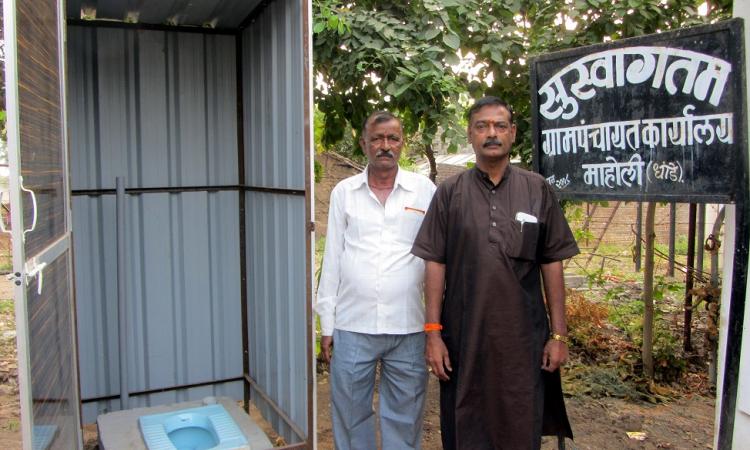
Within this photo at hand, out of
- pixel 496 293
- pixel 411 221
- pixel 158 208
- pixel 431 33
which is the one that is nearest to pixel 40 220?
pixel 411 221

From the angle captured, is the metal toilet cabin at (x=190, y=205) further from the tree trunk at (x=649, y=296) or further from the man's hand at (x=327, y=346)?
the tree trunk at (x=649, y=296)

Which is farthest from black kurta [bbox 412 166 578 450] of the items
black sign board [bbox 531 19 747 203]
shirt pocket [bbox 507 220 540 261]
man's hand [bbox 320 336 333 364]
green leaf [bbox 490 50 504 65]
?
green leaf [bbox 490 50 504 65]

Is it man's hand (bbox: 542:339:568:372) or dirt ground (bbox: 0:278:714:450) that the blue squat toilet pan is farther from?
man's hand (bbox: 542:339:568:372)

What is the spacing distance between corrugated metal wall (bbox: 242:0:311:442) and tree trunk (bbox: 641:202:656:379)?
97.5 inches

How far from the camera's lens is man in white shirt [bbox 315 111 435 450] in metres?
2.98

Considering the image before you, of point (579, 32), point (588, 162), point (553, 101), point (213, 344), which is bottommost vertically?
point (213, 344)

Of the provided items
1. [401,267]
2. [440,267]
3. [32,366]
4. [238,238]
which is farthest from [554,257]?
[238,238]

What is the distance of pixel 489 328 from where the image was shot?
2.72 metres

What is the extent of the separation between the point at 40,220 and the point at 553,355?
195 centimetres

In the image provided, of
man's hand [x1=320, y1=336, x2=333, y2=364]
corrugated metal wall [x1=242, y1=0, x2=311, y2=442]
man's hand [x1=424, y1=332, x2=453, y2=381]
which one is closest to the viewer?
man's hand [x1=424, y1=332, x2=453, y2=381]

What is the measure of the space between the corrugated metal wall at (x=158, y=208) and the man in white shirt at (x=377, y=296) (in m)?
1.61

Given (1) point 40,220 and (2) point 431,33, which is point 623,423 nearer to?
(2) point 431,33

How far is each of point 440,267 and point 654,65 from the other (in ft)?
3.84

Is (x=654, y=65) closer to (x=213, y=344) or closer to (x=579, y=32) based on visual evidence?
(x=579, y=32)
